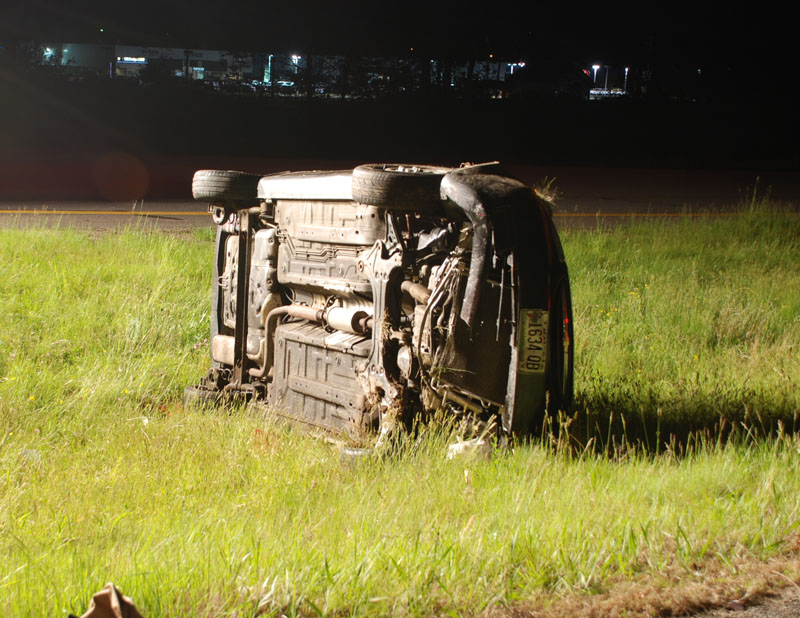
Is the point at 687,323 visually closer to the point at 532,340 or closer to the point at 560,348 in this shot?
the point at 560,348

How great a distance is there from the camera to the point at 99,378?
20.7 feet

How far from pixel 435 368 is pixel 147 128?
70.3ft

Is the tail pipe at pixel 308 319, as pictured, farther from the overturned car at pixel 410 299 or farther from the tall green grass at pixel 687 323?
the tall green grass at pixel 687 323

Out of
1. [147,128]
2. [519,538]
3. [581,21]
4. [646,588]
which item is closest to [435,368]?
[519,538]

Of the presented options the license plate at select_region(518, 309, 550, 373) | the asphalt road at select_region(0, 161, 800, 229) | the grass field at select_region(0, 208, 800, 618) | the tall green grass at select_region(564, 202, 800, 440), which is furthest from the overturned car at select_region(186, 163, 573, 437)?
the asphalt road at select_region(0, 161, 800, 229)

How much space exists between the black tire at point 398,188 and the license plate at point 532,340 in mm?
750

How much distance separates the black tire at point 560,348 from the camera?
4.16 meters

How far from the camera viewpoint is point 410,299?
4.46 meters

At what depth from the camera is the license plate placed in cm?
400

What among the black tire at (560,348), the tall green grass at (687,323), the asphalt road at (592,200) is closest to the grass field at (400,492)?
the tall green grass at (687,323)

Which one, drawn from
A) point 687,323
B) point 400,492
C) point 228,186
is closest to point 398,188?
point 400,492

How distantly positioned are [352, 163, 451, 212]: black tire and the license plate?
2.46ft

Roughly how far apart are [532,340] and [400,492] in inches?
36.2

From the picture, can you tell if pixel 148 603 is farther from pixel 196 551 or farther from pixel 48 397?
pixel 48 397
